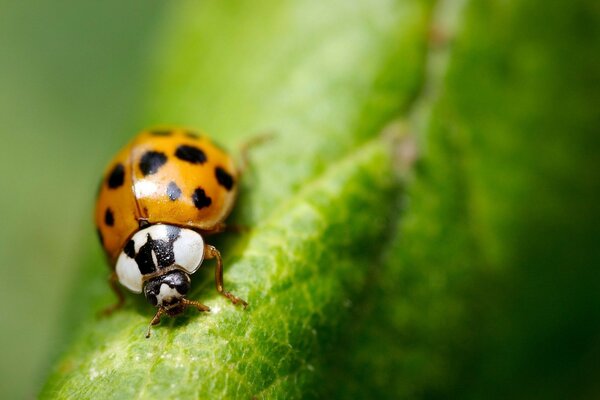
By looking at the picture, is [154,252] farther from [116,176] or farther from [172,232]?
[116,176]

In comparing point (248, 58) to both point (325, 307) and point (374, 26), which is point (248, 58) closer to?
point (374, 26)

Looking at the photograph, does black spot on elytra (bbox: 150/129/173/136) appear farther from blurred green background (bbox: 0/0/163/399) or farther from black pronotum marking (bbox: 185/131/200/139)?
blurred green background (bbox: 0/0/163/399)

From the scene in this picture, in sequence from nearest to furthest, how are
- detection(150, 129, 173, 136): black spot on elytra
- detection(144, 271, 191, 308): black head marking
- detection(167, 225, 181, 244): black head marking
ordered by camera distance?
1. detection(144, 271, 191, 308): black head marking
2. detection(167, 225, 181, 244): black head marking
3. detection(150, 129, 173, 136): black spot on elytra

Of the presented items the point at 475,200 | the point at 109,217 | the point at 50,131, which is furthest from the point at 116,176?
the point at 50,131

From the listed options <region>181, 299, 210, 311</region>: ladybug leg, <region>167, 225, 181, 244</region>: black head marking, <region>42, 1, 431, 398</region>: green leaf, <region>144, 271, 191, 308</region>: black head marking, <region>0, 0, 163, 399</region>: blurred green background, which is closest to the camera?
<region>42, 1, 431, 398</region>: green leaf

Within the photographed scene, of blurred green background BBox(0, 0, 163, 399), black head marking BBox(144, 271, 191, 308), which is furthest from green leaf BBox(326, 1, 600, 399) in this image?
blurred green background BBox(0, 0, 163, 399)

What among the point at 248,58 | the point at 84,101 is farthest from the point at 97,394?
the point at 84,101

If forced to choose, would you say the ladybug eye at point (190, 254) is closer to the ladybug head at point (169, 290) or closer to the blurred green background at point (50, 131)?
the ladybug head at point (169, 290)
